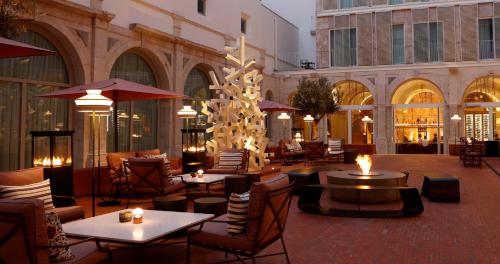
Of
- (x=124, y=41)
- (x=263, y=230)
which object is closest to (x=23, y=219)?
(x=263, y=230)

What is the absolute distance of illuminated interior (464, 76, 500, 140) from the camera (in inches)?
941

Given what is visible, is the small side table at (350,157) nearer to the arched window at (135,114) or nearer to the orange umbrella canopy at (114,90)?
the arched window at (135,114)

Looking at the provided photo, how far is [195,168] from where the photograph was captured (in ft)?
37.8

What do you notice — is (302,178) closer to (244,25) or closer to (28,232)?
(28,232)

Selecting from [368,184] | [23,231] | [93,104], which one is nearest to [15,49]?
[93,104]

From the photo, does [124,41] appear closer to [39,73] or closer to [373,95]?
[39,73]

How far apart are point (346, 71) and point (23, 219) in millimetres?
23687

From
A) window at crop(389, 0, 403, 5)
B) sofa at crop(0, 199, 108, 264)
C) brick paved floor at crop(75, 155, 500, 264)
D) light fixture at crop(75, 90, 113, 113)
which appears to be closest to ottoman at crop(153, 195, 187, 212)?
brick paved floor at crop(75, 155, 500, 264)

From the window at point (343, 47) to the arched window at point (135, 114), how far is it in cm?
1367

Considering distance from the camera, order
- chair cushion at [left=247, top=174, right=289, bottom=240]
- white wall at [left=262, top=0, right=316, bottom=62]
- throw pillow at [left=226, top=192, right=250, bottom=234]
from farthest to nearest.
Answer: white wall at [left=262, top=0, right=316, bottom=62]
throw pillow at [left=226, top=192, right=250, bottom=234]
chair cushion at [left=247, top=174, right=289, bottom=240]

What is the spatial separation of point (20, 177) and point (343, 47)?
2287cm

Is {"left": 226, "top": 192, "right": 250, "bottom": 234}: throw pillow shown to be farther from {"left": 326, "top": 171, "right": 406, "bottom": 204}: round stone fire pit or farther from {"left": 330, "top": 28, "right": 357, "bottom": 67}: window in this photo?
{"left": 330, "top": 28, "right": 357, "bottom": 67}: window

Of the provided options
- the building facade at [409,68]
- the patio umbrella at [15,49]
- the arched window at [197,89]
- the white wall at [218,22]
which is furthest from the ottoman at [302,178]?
the building facade at [409,68]

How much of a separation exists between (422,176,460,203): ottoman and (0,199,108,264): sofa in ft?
25.1
